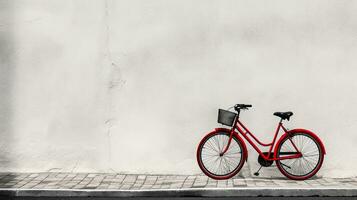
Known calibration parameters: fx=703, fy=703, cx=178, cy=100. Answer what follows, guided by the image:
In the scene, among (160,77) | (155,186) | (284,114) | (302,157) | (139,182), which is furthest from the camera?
(160,77)

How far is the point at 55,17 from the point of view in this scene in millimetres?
10758

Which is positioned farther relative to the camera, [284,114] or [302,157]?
[302,157]

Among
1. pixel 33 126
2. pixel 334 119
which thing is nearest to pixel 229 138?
pixel 334 119

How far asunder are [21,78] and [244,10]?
3.56 m

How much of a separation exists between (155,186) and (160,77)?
1.86 metres

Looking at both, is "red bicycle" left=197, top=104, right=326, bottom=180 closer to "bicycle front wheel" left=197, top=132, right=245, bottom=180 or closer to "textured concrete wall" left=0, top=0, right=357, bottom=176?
"bicycle front wheel" left=197, top=132, right=245, bottom=180

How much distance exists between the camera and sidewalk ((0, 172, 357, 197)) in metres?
9.01

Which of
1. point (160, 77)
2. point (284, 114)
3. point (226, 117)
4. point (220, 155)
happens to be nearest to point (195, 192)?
point (220, 155)

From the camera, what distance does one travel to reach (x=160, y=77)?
10.7 m

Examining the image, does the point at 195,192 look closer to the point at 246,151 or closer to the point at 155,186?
the point at 155,186

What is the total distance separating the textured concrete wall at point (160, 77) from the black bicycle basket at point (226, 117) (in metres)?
0.33

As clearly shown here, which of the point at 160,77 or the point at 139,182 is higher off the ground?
the point at 160,77

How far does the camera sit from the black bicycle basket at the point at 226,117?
408 inches

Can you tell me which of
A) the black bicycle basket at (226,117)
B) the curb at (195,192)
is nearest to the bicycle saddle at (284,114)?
the black bicycle basket at (226,117)
